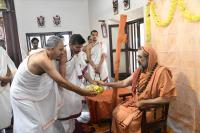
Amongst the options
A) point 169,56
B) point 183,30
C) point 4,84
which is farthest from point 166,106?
point 4,84

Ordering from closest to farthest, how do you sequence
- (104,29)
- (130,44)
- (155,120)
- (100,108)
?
(155,120) < (100,108) < (130,44) < (104,29)

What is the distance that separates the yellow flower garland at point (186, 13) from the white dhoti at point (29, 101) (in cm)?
154

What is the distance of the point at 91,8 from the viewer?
560 cm

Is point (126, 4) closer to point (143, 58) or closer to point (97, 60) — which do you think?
point (97, 60)

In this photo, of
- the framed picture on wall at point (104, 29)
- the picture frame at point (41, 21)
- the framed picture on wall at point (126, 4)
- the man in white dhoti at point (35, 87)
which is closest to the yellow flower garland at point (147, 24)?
the framed picture on wall at point (126, 4)

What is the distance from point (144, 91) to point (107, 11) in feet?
8.77

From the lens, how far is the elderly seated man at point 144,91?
2.09 metres

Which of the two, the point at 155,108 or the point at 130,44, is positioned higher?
the point at 130,44

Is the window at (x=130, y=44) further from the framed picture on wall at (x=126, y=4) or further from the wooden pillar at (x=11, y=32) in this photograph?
the wooden pillar at (x=11, y=32)

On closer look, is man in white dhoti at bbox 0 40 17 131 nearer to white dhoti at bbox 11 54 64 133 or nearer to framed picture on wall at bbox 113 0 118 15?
white dhoti at bbox 11 54 64 133

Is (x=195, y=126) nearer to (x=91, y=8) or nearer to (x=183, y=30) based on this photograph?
(x=183, y=30)

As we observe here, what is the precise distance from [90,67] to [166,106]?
87.7 inches

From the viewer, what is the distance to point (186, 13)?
83.2 inches

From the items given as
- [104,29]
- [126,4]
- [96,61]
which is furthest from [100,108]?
[104,29]
